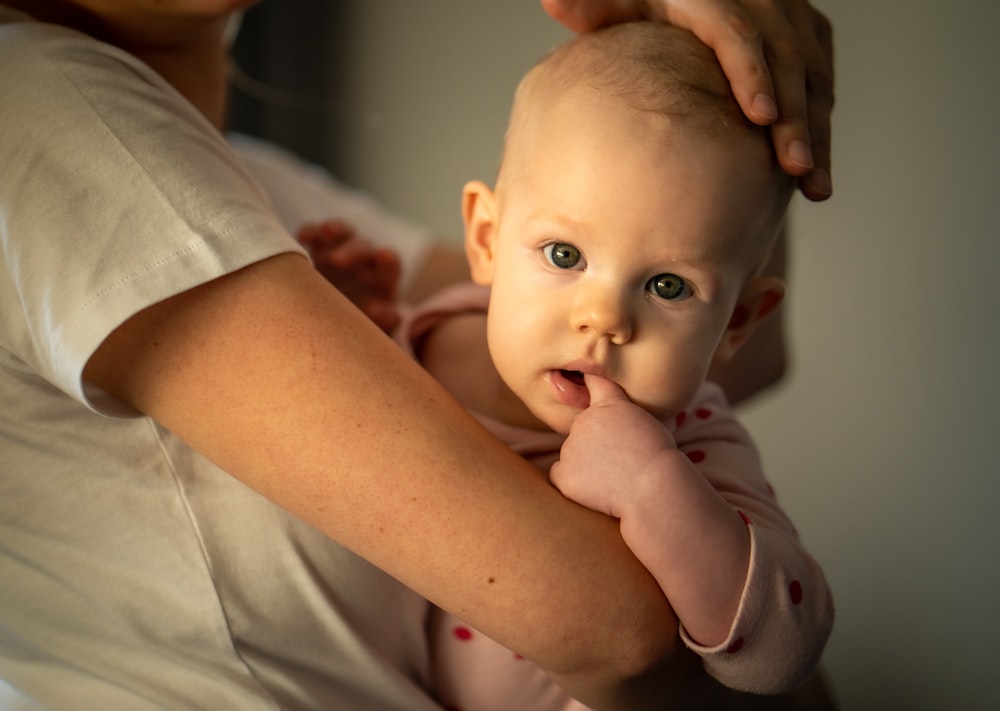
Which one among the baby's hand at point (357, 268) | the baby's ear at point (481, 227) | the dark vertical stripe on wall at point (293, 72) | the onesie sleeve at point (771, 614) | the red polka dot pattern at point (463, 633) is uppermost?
the baby's ear at point (481, 227)

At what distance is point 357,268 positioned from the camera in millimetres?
1201

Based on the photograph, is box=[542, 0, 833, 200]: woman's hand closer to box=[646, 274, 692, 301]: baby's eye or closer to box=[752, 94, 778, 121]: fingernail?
box=[752, 94, 778, 121]: fingernail

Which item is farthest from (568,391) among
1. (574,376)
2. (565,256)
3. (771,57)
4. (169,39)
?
(169,39)

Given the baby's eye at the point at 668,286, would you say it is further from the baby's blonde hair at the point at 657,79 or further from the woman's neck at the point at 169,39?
the woman's neck at the point at 169,39

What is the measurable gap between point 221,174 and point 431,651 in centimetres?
53

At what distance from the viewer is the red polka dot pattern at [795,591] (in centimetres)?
76

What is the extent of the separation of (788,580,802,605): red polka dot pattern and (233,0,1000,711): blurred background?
1.49 feet

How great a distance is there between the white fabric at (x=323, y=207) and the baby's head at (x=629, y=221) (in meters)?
0.67

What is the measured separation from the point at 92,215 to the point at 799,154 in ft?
1.94

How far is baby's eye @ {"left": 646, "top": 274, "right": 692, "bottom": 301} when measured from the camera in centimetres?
82

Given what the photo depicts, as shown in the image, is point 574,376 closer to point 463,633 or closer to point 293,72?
point 463,633

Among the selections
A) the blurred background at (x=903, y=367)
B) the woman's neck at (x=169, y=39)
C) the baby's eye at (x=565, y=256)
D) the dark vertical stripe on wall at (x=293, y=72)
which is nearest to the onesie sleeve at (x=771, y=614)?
the baby's eye at (x=565, y=256)

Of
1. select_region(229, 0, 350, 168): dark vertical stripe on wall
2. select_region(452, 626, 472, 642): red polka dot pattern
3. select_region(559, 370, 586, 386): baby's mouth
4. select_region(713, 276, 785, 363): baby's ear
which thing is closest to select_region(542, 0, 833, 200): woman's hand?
select_region(713, 276, 785, 363): baby's ear

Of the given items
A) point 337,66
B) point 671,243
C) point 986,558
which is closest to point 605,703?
point 671,243
